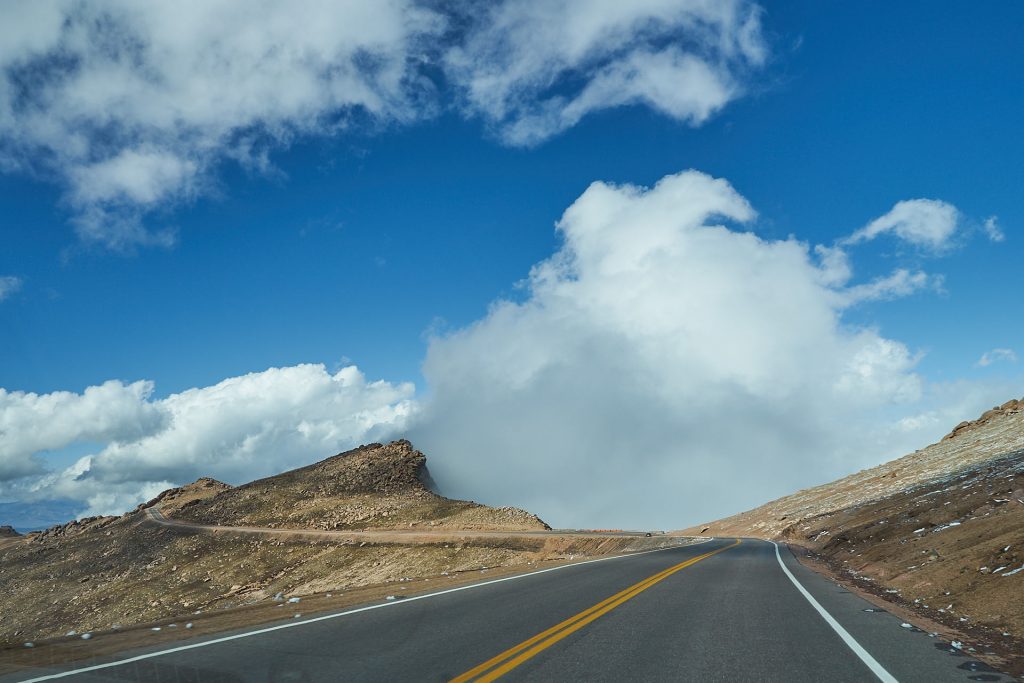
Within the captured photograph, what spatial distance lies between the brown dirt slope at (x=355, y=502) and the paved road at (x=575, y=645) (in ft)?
150

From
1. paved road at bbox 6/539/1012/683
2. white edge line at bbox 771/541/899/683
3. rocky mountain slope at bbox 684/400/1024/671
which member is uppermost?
paved road at bbox 6/539/1012/683

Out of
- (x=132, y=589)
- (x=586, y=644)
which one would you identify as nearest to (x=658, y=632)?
(x=586, y=644)

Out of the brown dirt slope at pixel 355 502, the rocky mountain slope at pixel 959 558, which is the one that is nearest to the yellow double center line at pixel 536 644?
the rocky mountain slope at pixel 959 558

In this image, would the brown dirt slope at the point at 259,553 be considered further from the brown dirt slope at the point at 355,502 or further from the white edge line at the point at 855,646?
the white edge line at the point at 855,646

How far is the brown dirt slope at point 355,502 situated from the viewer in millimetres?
63197

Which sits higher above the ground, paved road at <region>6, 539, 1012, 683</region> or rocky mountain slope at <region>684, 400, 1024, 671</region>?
paved road at <region>6, 539, 1012, 683</region>

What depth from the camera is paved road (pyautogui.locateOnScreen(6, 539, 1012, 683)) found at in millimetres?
6934

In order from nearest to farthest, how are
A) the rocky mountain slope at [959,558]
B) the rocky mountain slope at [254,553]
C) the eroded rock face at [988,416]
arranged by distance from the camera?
the rocky mountain slope at [959,558], the rocky mountain slope at [254,553], the eroded rock face at [988,416]

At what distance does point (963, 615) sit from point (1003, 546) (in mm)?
4118

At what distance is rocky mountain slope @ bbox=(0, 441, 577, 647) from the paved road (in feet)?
44.6

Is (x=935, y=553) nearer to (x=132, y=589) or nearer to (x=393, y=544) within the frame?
(x=393, y=544)

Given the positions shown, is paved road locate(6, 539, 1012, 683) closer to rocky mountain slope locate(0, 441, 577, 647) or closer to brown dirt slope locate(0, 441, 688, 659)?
brown dirt slope locate(0, 441, 688, 659)

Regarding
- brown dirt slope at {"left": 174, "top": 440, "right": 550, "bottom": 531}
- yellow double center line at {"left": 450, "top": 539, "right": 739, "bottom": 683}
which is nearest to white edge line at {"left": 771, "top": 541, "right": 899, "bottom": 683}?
yellow double center line at {"left": 450, "top": 539, "right": 739, "bottom": 683}

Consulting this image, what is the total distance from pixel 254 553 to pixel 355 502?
20649 mm
